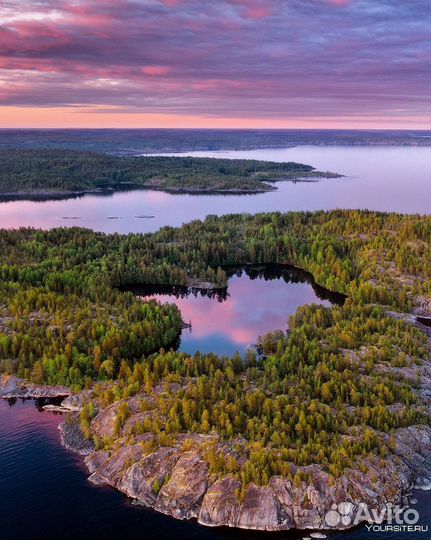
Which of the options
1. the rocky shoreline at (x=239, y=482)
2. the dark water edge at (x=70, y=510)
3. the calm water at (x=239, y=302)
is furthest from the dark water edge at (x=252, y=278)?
the dark water edge at (x=70, y=510)

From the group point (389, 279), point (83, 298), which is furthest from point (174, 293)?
point (389, 279)

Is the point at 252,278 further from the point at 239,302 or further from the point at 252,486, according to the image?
the point at 252,486

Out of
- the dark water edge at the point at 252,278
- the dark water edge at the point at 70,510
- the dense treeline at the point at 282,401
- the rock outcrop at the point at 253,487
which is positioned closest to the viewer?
the dark water edge at the point at 70,510

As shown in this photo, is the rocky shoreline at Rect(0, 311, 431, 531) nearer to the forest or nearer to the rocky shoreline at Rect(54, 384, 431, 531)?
the rocky shoreline at Rect(54, 384, 431, 531)

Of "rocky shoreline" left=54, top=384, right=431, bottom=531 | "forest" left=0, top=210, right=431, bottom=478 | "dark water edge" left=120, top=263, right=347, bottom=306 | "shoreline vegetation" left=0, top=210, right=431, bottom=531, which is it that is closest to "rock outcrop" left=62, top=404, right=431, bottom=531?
"rocky shoreline" left=54, top=384, right=431, bottom=531

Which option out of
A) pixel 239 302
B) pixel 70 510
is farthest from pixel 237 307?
pixel 70 510

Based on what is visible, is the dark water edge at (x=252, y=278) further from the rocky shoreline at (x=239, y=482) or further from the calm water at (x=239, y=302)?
the rocky shoreline at (x=239, y=482)
